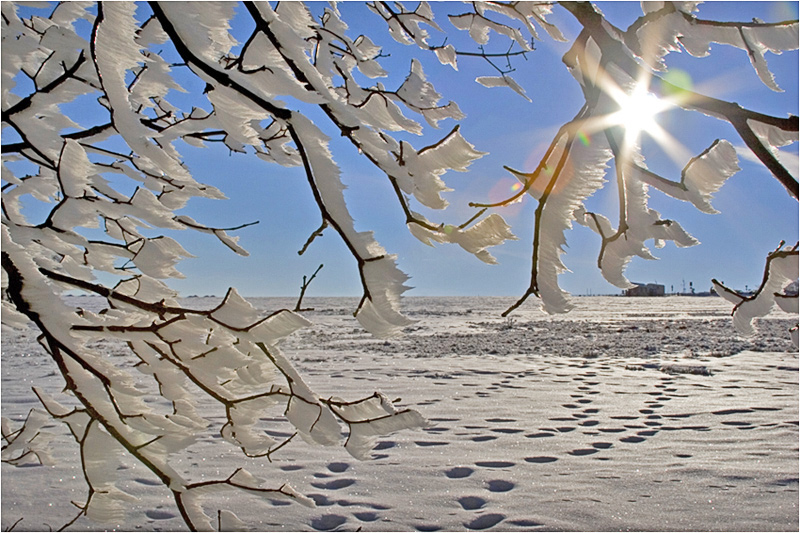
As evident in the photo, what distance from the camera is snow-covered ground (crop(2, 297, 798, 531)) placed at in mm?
2643

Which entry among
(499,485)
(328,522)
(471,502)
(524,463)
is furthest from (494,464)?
Answer: (328,522)

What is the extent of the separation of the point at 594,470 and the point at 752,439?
4.77ft

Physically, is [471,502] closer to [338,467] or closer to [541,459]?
[541,459]

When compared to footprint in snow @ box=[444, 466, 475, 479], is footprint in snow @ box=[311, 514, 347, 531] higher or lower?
lower

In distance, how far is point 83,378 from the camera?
3.76 feet

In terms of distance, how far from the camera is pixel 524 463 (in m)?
3.29

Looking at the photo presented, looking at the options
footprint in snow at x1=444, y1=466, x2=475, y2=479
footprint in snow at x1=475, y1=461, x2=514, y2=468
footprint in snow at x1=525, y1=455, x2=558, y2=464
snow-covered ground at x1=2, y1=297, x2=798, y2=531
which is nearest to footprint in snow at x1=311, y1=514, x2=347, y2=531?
snow-covered ground at x1=2, y1=297, x2=798, y2=531

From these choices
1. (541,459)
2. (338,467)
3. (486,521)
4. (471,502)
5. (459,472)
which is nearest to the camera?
→ (486,521)

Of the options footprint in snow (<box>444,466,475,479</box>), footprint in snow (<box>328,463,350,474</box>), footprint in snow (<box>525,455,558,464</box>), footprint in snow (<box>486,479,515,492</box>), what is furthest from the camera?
footprint in snow (<box>525,455,558,464</box>)

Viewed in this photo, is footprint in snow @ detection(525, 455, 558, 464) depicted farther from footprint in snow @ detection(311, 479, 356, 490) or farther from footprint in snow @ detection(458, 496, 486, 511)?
footprint in snow @ detection(311, 479, 356, 490)

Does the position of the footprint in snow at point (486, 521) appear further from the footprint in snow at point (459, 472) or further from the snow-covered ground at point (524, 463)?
the footprint in snow at point (459, 472)

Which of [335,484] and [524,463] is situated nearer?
[335,484]

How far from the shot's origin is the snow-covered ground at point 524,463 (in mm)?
2643

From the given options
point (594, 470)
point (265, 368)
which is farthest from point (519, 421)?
point (265, 368)
